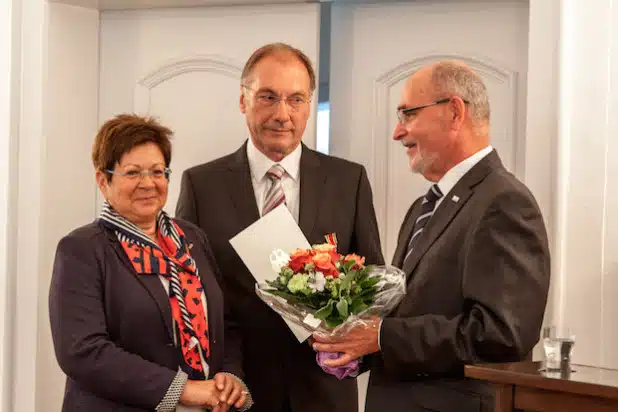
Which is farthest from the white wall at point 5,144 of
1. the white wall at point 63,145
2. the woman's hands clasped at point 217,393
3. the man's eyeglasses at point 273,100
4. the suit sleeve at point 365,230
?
the suit sleeve at point 365,230

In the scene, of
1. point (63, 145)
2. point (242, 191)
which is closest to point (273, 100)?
point (242, 191)

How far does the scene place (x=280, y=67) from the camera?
10.8 feet

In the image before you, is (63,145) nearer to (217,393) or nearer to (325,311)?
(217,393)

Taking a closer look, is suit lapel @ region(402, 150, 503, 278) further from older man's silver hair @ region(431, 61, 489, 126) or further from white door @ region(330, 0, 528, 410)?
white door @ region(330, 0, 528, 410)

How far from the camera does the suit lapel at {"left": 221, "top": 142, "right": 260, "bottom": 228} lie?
330cm

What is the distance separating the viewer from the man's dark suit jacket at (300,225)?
10.6ft

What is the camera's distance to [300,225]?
3.29 metres

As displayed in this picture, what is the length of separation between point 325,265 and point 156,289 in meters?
0.63

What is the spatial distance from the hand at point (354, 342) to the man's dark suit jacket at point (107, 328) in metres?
0.49

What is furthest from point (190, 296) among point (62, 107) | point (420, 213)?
point (62, 107)

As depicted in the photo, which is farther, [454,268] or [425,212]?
[425,212]

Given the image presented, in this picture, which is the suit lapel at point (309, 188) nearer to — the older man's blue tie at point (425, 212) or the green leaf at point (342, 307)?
the older man's blue tie at point (425, 212)

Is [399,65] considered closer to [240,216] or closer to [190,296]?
[240,216]

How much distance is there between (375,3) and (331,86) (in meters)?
0.36
